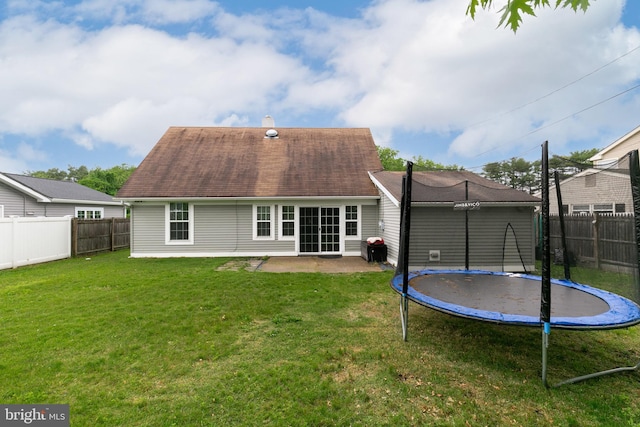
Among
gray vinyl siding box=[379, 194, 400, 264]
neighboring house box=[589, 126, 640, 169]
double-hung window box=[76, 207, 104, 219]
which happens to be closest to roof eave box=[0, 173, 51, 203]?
double-hung window box=[76, 207, 104, 219]

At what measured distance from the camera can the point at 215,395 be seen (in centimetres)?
267

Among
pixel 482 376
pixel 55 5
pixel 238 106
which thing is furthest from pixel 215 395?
pixel 238 106

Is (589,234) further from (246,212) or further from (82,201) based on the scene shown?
(82,201)

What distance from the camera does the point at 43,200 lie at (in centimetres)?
1351

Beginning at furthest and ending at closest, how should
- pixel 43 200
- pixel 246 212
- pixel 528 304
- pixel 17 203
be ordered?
pixel 43 200 → pixel 17 203 → pixel 246 212 → pixel 528 304

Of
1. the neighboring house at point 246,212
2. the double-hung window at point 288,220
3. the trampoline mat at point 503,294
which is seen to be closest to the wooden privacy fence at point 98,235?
the neighboring house at point 246,212

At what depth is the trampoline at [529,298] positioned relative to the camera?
9.48ft

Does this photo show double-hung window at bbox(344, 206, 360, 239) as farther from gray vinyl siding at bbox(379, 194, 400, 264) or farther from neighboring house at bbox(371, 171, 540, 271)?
neighboring house at bbox(371, 171, 540, 271)

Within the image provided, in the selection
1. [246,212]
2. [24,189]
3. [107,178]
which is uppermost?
[107,178]

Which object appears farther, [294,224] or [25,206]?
[25,206]

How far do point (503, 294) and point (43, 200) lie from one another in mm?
18060

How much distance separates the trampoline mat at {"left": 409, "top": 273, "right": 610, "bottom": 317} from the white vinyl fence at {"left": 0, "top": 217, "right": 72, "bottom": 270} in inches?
433

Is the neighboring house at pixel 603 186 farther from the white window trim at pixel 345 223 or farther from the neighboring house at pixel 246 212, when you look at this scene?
the neighboring house at pixel 246 212
